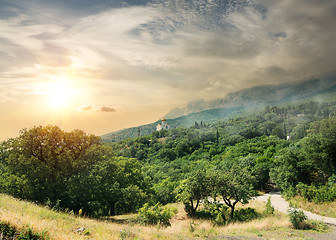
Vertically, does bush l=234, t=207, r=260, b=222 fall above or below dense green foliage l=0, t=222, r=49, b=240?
below

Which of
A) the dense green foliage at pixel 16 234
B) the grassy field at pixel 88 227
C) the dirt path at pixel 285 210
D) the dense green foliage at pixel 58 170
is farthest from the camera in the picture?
the dirt path at pixel 285 210

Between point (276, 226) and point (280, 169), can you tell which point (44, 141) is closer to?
point (276, 226)

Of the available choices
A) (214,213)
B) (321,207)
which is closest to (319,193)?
(321,207)

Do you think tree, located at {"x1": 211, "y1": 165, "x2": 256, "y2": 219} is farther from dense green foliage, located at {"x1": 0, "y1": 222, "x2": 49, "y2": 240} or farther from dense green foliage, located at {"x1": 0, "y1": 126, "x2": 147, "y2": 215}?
dense green foliage, located at {"x1": 0, "y1": 222, "x2": 49, "y2": 240}

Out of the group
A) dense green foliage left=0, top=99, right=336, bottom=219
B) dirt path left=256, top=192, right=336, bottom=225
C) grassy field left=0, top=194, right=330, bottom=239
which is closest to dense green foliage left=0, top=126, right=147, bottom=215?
dense green foliage left=0, top=99, right=336, bottom=219

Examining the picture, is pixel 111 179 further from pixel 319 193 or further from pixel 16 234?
pixel 319 193

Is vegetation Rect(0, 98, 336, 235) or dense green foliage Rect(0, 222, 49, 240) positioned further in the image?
vegetation Rect(0, 98, 336, 235)

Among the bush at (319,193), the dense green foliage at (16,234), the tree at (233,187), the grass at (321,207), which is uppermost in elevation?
the dense green foliage at (16,234)

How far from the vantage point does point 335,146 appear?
27.3 meters

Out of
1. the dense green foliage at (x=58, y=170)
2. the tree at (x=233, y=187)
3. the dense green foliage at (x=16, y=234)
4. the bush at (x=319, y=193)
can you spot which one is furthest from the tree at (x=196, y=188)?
the dense green foliage at (x=16, y=234)

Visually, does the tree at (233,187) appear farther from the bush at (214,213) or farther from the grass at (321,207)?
the grass at (321,207)

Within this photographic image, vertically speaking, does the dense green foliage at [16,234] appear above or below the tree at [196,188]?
above

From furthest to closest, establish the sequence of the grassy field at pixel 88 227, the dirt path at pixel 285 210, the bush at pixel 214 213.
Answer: the bush at pixel 214 213, the dirt path at pixel 285 210, the grassy field at pixel 88 227

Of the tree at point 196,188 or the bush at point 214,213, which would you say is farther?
the tree at point 196,188
